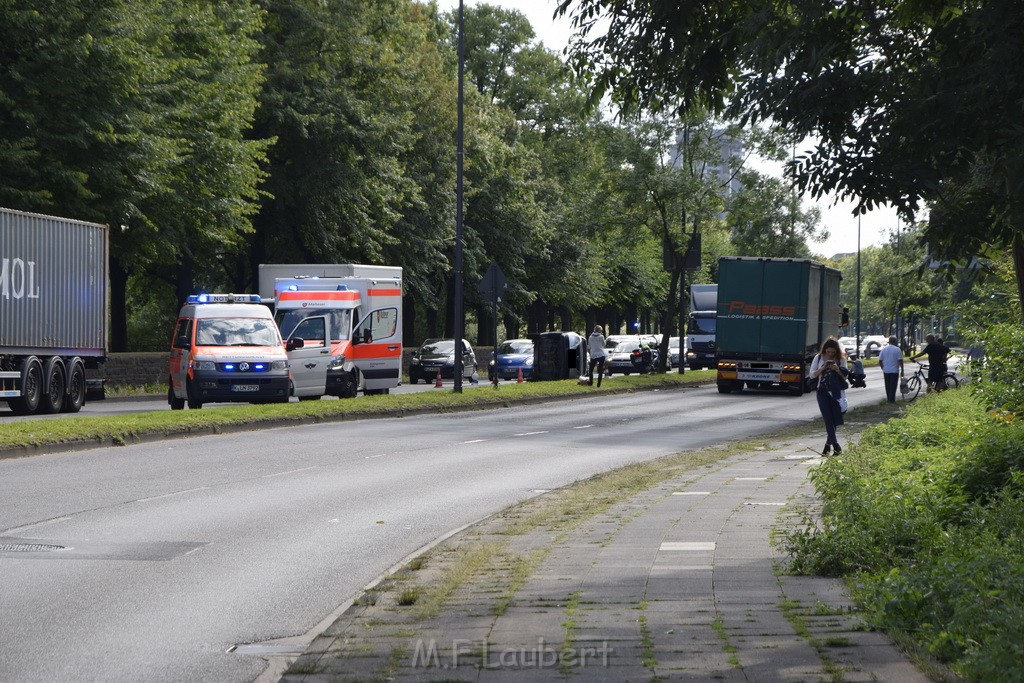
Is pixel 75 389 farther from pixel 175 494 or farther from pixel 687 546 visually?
pixel 687 546

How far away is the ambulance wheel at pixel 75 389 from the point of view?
93.6 ft

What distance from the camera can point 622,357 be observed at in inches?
2379

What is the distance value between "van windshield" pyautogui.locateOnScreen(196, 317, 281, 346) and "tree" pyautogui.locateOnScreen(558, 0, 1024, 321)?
780 inches

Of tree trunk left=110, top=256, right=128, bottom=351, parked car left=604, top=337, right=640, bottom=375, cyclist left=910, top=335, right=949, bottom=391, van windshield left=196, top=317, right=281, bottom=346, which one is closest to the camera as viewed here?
van windshield left=196, top=317, right=281, bottom=346

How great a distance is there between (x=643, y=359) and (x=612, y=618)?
5374 cm

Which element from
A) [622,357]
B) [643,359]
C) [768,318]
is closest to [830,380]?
[768,318]

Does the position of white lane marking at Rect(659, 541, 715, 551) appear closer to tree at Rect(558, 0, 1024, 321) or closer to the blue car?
tree at Rect(558, 0, 1024, 321)

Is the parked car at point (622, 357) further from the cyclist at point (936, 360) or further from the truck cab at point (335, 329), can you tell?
the truck cab at point (335, 329)

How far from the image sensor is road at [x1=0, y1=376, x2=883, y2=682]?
7312 millimetres

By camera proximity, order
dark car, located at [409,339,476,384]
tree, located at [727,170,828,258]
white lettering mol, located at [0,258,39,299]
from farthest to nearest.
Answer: tree, located at [727,170,828,258] < dark car, located at [409,339,476,384] < white lettering mol, located at [0,258,39,299]

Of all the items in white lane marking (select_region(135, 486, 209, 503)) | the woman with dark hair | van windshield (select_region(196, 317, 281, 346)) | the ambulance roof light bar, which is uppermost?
the ambulance roof light bar

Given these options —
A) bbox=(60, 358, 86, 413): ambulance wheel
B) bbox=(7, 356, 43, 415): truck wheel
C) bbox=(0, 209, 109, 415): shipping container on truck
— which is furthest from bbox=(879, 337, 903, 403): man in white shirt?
bbox=(7, 356, 43, 415): truck wheel

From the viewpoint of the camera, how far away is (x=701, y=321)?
6388 centimetres

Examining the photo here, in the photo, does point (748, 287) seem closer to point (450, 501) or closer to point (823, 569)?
point (450, 501)
